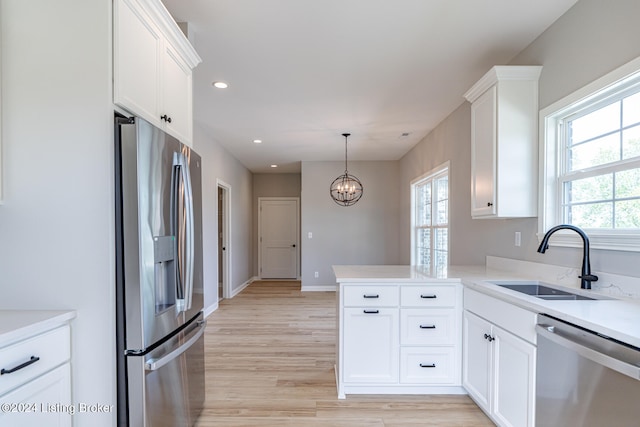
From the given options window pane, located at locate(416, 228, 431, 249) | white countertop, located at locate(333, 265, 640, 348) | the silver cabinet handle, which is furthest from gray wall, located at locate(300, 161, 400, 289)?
the silver cabinet handle

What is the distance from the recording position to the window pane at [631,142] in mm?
1620

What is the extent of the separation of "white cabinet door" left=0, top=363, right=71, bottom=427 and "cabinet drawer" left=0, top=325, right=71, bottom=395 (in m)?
0.03

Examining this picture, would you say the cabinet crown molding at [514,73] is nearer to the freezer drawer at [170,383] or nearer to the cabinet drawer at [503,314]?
the cabinet drawer at [503,314]

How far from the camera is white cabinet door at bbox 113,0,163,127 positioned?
1.37 metres

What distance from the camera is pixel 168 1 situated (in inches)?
73.6

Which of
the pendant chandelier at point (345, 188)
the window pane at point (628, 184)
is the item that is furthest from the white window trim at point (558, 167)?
the pendant chandelier at point (345, 188)

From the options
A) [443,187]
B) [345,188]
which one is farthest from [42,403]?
[345,188]

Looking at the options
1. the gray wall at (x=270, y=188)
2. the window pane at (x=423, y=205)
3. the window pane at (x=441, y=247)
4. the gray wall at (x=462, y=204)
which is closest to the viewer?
the gray wall at (x=462, y=204)

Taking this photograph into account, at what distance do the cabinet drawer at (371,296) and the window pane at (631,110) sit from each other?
1600 mm

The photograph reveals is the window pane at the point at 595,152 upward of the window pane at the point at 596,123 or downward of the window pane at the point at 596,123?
downward

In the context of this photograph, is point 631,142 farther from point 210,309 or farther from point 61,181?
point 210,309

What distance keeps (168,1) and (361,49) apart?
1.31 m

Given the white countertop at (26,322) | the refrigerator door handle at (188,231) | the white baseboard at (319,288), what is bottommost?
the white baseboard at (319,288)

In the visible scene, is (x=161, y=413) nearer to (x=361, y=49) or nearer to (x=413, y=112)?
(x=361, y=49)
